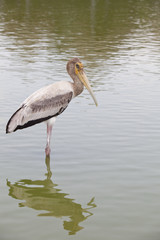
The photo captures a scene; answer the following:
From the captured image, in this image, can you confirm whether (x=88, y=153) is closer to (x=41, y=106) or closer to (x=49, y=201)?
(x=41, y=106)

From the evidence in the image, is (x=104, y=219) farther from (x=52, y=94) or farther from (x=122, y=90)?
(x=122, y=90)

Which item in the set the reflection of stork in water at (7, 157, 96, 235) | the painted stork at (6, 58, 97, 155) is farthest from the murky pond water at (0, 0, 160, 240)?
the painted stork at (6, 58, 97, 155)

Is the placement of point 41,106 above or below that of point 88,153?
above

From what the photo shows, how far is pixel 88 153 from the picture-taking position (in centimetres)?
1075

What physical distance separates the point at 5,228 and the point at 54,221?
68 centimetres

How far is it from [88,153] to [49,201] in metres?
2.35

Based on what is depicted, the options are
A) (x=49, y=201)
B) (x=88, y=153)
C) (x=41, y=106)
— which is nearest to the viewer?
(x=49, y=201)

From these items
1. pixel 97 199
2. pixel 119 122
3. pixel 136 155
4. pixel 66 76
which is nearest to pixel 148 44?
pixel 66 76

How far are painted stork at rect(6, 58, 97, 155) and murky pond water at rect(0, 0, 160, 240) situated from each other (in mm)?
640

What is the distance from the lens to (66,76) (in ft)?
60.7

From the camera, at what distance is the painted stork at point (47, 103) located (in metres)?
10.4

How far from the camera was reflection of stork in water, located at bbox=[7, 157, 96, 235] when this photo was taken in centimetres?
783

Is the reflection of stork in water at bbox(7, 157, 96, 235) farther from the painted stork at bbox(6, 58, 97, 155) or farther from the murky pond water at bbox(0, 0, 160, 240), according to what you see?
the painted stork at bbox(6, 58, 97, 155)

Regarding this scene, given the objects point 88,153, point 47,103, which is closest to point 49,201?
point 88,153
